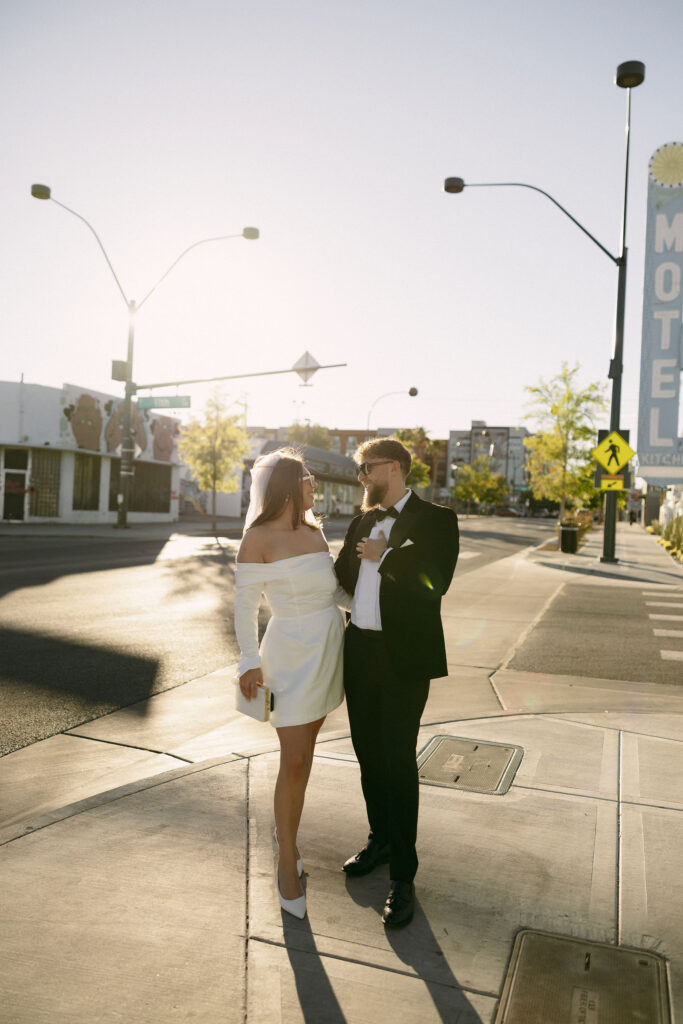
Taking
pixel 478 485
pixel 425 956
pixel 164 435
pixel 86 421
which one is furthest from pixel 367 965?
pixel 478 485

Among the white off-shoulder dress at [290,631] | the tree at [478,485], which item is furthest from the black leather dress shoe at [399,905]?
the tree at [478,485]

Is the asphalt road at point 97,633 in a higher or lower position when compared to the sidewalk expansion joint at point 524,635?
lower

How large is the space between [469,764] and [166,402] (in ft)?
79.9

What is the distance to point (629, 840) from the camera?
3.61m

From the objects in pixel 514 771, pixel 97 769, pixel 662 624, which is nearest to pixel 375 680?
pixel 514 771

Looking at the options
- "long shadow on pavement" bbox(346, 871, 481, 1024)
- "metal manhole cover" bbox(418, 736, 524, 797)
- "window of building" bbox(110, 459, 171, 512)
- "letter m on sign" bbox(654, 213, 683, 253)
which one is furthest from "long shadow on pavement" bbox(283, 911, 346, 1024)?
"window of building" bbox(110, 459, 171, 512)

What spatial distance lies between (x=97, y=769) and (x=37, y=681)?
220cm

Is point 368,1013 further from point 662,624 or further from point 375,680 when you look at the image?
point 662,624

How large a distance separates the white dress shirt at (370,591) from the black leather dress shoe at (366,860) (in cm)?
100

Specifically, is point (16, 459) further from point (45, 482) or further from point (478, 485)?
point (478, 485)

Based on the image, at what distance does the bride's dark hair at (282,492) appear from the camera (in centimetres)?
299

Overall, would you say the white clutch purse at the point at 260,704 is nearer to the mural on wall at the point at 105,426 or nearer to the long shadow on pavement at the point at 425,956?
the long shadow on pavement at the point at 425,956

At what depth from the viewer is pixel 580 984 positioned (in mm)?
2545

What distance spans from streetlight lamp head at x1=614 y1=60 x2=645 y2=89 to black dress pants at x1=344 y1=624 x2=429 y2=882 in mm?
17482
